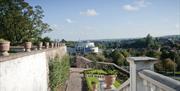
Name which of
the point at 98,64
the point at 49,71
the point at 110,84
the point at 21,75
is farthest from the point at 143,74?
the point at 98,64

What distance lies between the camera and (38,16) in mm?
20531

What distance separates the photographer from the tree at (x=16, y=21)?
17938 millimetres

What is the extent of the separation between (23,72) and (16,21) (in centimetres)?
1245

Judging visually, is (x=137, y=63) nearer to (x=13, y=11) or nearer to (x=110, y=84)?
(x=110, y=84)

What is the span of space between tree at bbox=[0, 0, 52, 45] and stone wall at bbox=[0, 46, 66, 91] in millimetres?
9009

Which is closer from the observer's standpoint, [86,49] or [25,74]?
[25,74]

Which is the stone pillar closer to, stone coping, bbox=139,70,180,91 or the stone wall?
stone coping, bbox=139,70,180,91

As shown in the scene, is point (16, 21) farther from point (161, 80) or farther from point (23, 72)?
point (161, 80)

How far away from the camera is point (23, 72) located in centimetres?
672

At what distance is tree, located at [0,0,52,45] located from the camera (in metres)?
17.9

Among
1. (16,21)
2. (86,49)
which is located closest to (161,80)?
(16,21)

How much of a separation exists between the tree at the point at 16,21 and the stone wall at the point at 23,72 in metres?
9.01

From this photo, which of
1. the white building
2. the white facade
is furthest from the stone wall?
the white building

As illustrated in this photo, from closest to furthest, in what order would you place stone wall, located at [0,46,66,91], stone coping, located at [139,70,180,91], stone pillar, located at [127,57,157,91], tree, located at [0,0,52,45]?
stone coping, located at [139,70,180,91] < stone pillar, located at [127,57,157,91] < stone wall, located at [0,46,66,91] < tree, located at [0,0,52,45]
